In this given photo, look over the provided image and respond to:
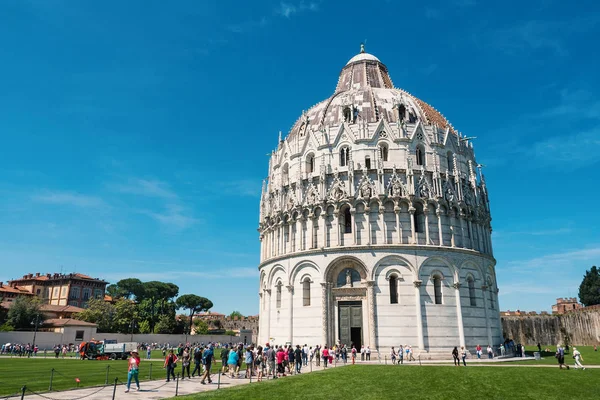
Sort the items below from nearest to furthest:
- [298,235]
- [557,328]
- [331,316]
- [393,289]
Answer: [393,289] → [331,316] → [298,235] → [557,328]

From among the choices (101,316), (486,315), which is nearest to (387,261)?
(486,315)

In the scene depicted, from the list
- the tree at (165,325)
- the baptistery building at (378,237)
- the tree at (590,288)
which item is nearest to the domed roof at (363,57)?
the baptistery building at (378,237)

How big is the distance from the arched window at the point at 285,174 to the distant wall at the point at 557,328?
59716mm

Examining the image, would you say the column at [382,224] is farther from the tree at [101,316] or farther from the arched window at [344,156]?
the tree at [101,316]

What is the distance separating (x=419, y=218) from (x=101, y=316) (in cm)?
6247

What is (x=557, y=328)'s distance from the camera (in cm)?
7875

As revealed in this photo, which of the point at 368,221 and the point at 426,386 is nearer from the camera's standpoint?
the point at 426,386

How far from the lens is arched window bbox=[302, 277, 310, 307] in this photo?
4038cm

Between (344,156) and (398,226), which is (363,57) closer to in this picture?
(344,156)

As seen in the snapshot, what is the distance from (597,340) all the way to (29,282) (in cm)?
12680

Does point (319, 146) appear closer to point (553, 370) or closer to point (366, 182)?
point (366, 182)

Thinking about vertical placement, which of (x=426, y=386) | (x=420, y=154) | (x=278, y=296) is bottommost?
(x=426, y=386)

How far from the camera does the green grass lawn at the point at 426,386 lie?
56.2 ft

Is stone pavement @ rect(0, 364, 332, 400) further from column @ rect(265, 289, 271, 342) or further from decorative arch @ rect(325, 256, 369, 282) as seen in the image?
column @ rect(265, 289, 271, 342)
